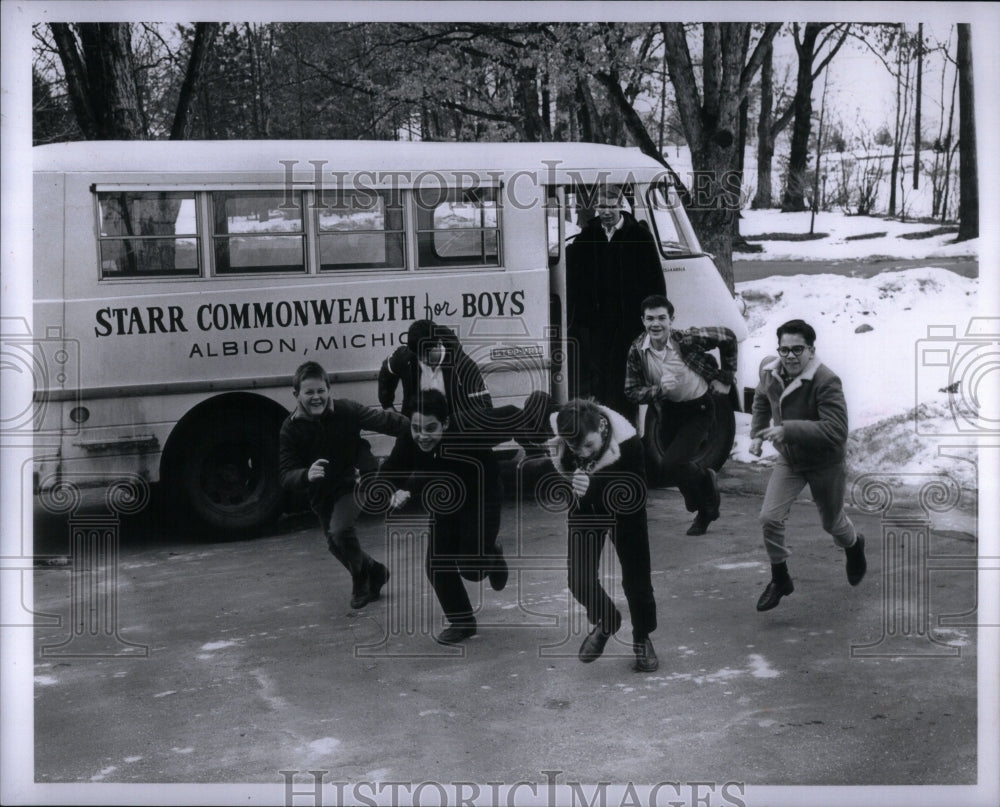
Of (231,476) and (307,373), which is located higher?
(307,373)

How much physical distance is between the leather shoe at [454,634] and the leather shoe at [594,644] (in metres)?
0.46

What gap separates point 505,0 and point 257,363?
72.0 inches

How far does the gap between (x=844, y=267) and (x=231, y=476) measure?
2.81 m

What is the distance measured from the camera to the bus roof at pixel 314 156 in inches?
224

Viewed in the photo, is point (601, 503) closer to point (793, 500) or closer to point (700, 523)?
point (700, 523)

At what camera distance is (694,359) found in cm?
570

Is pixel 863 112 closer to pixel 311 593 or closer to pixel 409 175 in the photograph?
pixel 409 175

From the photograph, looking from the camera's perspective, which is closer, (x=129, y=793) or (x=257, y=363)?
(x=129, y=793)

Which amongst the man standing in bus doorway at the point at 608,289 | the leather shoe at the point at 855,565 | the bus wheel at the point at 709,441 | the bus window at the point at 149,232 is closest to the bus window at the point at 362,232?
the bus window at the point at 149,232

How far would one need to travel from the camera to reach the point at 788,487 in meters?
5.52

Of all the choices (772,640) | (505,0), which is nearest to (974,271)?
(772,640)

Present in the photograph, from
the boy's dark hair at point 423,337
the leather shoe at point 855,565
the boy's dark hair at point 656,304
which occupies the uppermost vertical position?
the boy's dark hair at point 656,304

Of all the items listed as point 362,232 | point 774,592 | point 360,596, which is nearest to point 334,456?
point 360,596

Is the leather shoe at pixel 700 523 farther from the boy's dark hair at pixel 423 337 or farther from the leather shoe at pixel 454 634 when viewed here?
the boy's dark hair at pixel 423 337
